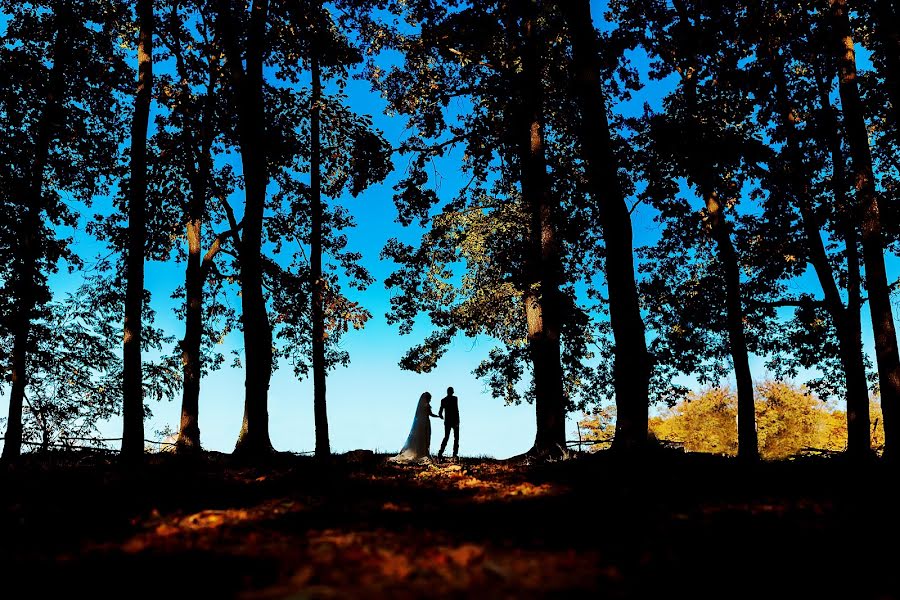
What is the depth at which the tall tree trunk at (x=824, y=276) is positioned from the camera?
49.1 ft

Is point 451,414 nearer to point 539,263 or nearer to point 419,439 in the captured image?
point 419,439

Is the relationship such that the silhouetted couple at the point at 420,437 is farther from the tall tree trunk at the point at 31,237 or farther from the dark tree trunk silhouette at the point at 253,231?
the tall tree trunk at the point at 31,237

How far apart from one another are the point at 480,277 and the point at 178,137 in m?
9.97

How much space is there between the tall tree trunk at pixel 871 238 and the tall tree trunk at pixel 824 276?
12.9ft

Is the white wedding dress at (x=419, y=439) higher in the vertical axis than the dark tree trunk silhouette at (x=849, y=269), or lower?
lower

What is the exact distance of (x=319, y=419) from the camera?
14.4 m

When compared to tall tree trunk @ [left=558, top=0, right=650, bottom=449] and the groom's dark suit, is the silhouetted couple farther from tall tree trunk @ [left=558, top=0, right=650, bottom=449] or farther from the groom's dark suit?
tall tree trunk @ [left=558, top=0, right=650, bottom=449]

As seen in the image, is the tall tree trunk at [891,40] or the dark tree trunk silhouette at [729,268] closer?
the tall tree trunk at [891,40]

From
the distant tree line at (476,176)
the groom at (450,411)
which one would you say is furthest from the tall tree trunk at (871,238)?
the groom at (450,411)

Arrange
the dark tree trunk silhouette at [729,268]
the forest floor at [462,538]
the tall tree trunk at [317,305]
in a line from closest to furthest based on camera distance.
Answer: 1. the forest floor at [462,538]
2. the dark tree trunk silhouette at [729,268]
3. the tall tree trunk at [317,305]

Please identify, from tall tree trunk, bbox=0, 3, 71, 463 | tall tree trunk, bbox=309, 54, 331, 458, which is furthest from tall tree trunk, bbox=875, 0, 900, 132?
tall tree trunk, bbox=0, 3, 71, 463

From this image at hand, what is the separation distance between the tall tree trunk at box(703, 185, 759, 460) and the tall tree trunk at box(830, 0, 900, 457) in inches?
142

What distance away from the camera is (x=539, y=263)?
1352 centimetres

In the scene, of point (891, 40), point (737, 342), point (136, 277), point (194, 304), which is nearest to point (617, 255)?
point (737, 342)
